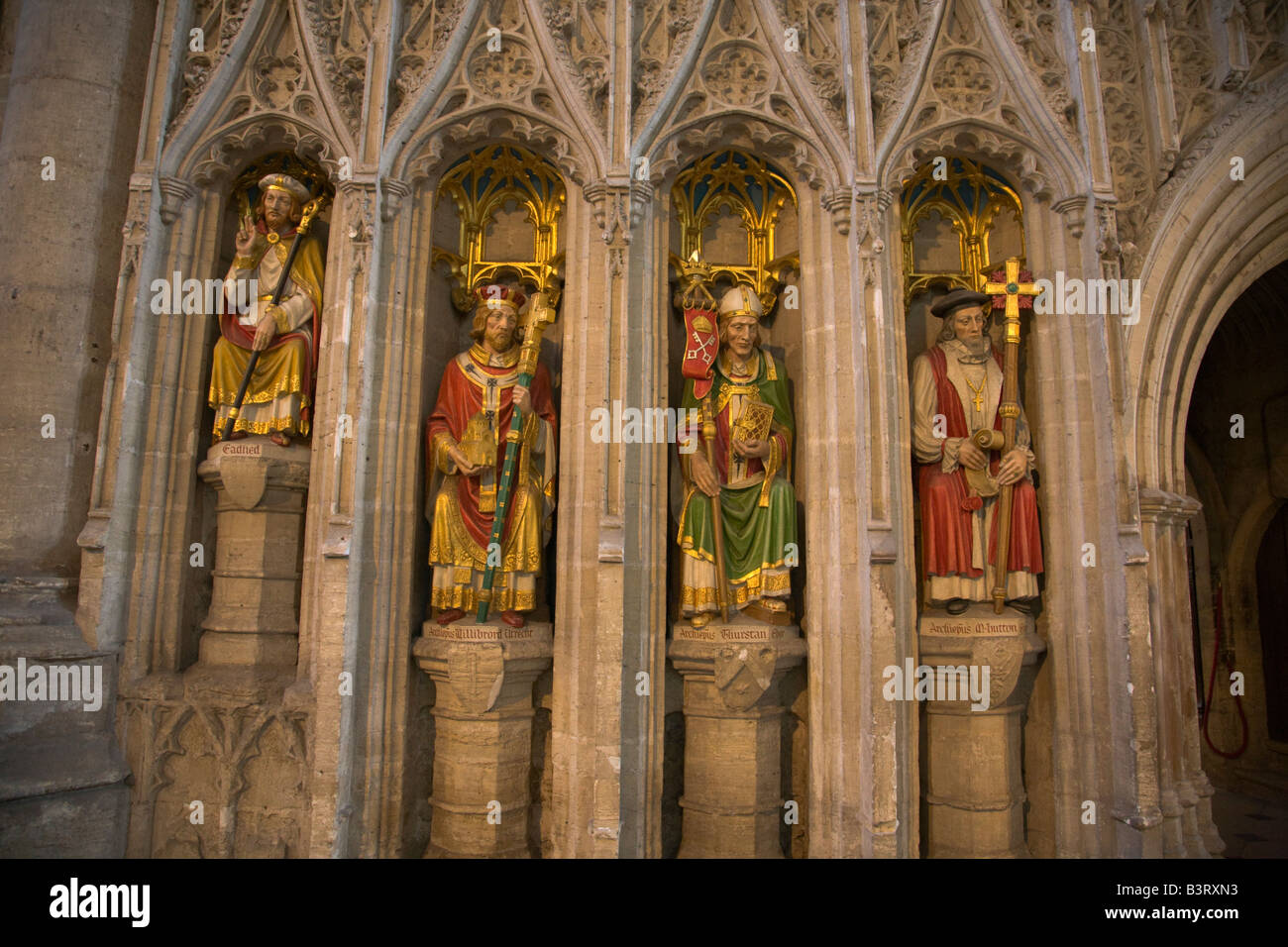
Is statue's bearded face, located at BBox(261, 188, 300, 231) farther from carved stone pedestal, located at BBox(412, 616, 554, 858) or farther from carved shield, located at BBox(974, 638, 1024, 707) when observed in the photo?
carved shield, located at BBox(974, 638, 1024, 707)

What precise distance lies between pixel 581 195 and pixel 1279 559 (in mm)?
9708

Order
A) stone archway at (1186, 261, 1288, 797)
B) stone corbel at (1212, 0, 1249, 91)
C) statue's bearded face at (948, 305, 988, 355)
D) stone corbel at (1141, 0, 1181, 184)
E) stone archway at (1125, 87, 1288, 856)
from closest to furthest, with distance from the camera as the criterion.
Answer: stone archway at (1125, 87, 1288, 856)
statue's bearded face at (948, 305, 988, 355)
stone corbel at (1141, 0, 1181, 184)
stone corbel at (1212, 0, 1249, 91)
stone archway at (1186, 261, 1288, 797)

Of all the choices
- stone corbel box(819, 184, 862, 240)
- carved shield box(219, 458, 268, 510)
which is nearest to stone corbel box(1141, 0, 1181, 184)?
stone corbel box(819, 184, 862, 240)

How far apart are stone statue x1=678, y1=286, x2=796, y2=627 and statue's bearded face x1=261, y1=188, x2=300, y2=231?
3651 millimetres

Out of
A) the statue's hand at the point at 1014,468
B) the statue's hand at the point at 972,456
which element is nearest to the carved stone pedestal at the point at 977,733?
the statue's hand at the point at 1014,468

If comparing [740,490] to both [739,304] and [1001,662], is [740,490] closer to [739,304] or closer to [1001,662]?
[739,304]

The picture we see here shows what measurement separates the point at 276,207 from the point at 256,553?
2.83m

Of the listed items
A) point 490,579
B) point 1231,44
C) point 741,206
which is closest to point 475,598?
point 490,579

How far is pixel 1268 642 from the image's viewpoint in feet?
31.6

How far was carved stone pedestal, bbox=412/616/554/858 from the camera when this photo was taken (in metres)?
5.80

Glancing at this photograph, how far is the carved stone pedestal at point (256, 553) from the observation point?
602 cm

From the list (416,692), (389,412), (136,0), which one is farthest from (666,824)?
(136,0)

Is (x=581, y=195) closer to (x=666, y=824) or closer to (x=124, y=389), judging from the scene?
(x=124, y=389)

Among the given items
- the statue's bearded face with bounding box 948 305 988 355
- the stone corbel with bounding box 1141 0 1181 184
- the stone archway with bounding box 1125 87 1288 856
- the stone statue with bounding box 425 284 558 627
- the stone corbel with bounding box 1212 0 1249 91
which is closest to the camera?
the stone statue with bounding box 425 284 558 627
